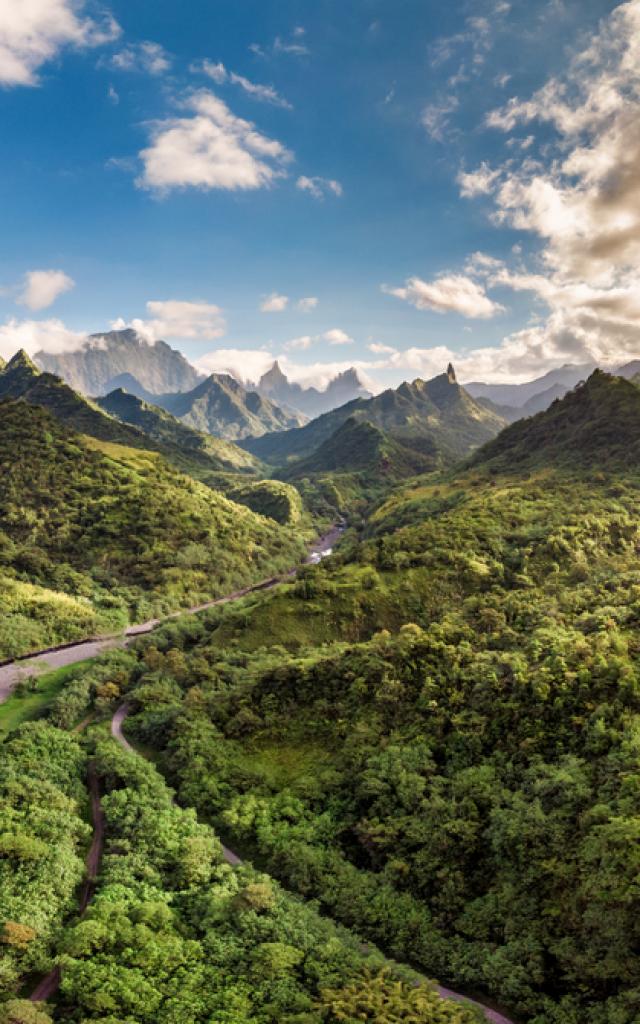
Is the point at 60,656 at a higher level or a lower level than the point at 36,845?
lower

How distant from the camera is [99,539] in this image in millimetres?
107312

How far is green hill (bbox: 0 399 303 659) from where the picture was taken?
82.9m

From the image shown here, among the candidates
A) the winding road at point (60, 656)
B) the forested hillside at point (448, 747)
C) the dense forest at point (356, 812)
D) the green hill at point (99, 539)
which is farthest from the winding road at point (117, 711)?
the green hill at point (99, 539)

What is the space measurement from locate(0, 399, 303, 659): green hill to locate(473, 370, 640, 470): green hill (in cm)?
6014

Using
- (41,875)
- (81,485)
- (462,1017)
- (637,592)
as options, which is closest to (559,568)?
(637,592)

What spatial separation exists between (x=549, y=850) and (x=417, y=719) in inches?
549

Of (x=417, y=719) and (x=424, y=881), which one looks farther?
(x=417, y=719)

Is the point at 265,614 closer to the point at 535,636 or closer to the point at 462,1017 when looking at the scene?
the point at 535,636

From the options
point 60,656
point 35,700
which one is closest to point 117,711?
point 35,700

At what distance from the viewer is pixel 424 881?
33000 millimetres

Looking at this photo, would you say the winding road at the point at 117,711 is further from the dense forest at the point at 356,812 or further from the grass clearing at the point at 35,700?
the grass clearing at the point at 35,700

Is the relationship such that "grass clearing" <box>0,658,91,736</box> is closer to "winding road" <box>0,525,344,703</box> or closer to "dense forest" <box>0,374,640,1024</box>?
"winding road" <box>0,525,344,703</box>

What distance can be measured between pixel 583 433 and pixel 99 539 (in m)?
102

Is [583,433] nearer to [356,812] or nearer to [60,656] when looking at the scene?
[356,812]
